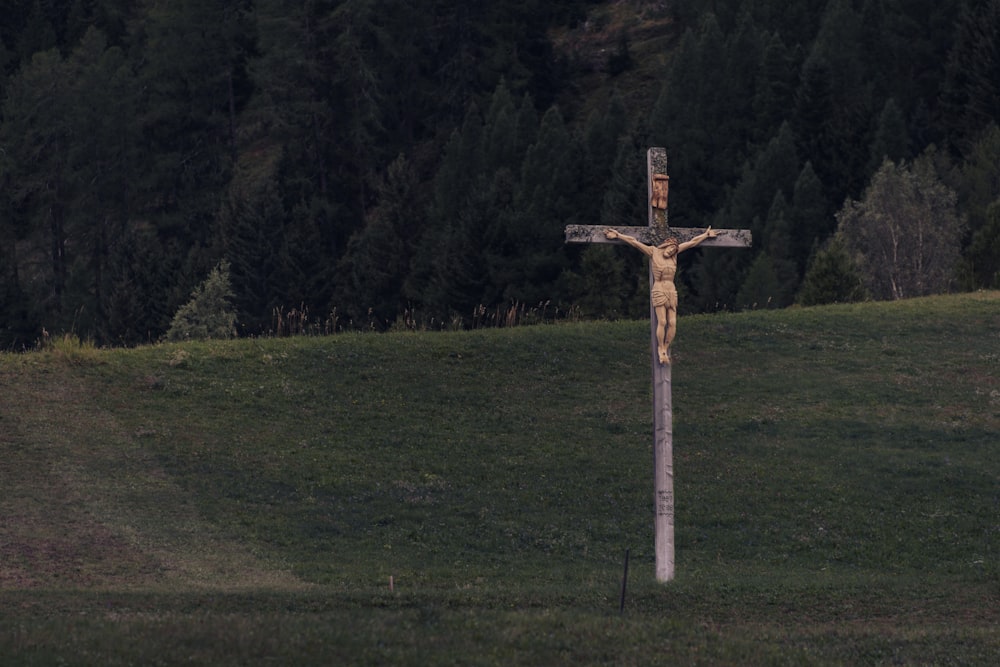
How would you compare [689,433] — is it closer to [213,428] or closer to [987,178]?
[213,428]

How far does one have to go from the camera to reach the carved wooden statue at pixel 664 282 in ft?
60.2

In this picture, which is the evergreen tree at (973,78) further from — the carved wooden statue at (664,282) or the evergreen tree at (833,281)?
the carved wooden statue at (664,282)

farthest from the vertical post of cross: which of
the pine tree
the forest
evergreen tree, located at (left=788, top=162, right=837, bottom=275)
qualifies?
evergreen tree, located at (left=788, top=162, right=837, bottom=275)

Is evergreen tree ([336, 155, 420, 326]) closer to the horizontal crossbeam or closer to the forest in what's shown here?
the forest

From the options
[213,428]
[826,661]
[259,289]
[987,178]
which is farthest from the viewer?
[259,289]

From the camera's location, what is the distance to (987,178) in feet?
194

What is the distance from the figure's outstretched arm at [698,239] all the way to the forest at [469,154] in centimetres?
2266

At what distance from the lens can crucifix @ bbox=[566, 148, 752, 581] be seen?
17875mm

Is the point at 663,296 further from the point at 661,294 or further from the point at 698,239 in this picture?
the point at 698,239

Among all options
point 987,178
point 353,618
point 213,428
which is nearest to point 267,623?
point 353,618

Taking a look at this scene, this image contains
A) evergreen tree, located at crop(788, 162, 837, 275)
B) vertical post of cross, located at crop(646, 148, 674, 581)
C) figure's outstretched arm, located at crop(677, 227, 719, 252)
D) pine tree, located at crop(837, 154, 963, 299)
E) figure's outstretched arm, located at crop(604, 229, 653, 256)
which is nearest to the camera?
vertical post of cross, located at crop(646, 148, 674, 581)

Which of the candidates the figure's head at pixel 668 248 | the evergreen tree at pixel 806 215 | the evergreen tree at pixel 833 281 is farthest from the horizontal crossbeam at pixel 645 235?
the evergreen tree at pixel 806 215

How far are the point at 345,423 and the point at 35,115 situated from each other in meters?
72.8

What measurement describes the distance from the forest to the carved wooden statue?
22.8 m
